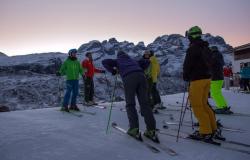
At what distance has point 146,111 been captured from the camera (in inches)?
245

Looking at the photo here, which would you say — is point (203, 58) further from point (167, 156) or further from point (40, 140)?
point (40, 140)

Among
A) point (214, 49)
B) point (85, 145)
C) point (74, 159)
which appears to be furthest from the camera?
point (214, 49)

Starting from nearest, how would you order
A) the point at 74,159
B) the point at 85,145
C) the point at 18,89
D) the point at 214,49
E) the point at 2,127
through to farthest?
1. the point at 74,159
2. the point at 85,145
3. the point at 2,127
4. the point at 214,49
5. the point at 18,89

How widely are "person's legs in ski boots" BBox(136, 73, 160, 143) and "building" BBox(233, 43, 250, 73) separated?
33.9 m

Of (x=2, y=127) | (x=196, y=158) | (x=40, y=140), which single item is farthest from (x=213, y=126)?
(x=2, y=127)

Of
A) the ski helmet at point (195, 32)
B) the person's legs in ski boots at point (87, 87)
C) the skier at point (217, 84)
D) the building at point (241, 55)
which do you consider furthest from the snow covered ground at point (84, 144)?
the building at point (241, 55)

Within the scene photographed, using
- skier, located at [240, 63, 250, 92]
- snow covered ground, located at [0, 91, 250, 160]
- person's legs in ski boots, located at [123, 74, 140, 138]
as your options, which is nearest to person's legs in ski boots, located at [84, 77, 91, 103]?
snow covered ground, located at [0, 91, 250, 160]

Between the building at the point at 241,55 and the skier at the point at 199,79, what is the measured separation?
111ft

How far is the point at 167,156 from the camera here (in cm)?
516

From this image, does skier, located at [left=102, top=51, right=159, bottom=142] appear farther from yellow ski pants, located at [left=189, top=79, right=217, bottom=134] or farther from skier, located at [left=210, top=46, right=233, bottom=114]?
skier, located at [left=210, top=46, right=233, bottom=114]

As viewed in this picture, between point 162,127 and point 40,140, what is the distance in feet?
9.63

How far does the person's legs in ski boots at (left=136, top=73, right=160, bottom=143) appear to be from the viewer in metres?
6.14

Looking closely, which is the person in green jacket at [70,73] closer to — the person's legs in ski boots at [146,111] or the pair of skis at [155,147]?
the person's legs in ski boots at [146,111]

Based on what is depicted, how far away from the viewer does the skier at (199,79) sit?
5922 millimetres
